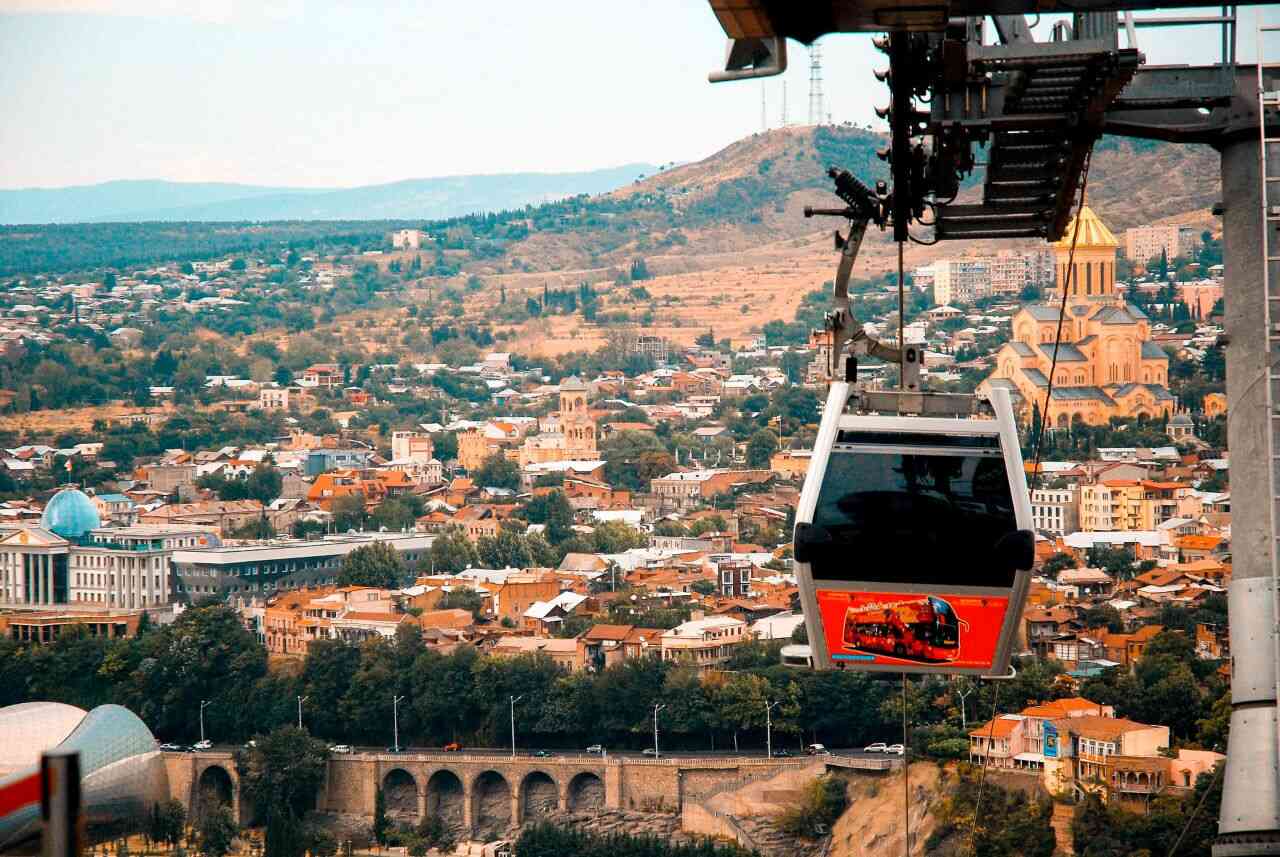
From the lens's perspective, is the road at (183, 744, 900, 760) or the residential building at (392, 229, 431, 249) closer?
the road at (183, 744, 900, 760)

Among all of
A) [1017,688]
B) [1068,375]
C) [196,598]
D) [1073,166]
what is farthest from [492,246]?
[1073,166]

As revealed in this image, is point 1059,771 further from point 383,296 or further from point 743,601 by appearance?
point 383,296

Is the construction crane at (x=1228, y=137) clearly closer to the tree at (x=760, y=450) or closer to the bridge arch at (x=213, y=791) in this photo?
the bridge arch at (x=213, y=791)

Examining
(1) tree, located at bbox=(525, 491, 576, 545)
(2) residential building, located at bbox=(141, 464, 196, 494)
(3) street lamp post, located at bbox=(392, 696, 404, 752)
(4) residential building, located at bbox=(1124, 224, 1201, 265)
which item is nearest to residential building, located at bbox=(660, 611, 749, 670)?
(3) street lamp post, located at bbox=(392, 696, 404, 752)

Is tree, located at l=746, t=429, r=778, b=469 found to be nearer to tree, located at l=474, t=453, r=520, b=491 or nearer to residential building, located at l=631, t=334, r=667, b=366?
tree, located at l=474, t=453, r=520, b=491

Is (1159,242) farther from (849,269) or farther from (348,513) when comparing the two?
(849,269)

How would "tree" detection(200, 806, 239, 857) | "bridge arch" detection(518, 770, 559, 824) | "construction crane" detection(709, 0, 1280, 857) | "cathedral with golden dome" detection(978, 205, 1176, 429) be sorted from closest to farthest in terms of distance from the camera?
"construction crane" detection(709, 0, 1280, 857) → "tree" detection(200, 806, 239, 857) → "bridge arch" detection(518, 770, 559, 824) → "cathedral with golden dome" detection(978, 205, 1176, 429)

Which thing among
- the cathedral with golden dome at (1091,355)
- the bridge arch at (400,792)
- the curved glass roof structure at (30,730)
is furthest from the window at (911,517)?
the cathedral with golden dome at (1091,355)

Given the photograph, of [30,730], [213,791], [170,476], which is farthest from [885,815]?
[170,476]
